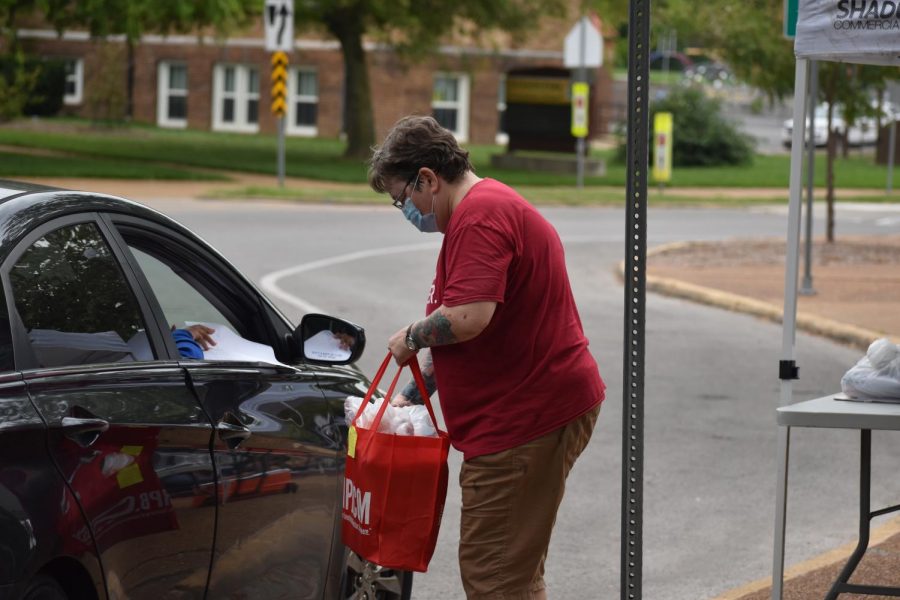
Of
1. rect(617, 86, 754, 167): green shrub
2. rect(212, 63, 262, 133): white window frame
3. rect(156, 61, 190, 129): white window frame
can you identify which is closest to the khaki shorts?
rect(617, 86, 754, 167): green shrub

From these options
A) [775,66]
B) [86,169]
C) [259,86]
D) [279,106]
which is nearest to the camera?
[775,66]

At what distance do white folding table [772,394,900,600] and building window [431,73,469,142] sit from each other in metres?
48.3

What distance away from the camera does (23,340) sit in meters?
3.65

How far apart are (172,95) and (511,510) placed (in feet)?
169

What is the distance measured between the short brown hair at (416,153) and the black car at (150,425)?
2.20ft

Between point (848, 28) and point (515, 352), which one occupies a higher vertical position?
point (848, 28)

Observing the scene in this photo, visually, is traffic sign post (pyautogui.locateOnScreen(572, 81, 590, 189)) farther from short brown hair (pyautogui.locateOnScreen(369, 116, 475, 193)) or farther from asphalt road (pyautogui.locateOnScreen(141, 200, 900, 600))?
short brown hair (pyautogui.locateOnScreen(369, 116, 475, 193))

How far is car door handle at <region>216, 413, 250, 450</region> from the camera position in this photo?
13.6ft

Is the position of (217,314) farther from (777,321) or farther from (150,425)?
(777,321)

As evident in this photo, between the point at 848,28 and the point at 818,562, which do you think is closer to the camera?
the point at 848,28

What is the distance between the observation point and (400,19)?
117ft

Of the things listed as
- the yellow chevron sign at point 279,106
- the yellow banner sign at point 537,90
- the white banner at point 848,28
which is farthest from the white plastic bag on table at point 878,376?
the yellow banner sign at point 537,90

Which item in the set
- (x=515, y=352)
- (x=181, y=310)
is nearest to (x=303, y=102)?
(x=181, y=310)

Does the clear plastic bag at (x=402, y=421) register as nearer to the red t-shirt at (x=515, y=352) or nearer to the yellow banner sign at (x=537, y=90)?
the red t-shirt at (x=515, y=352)
